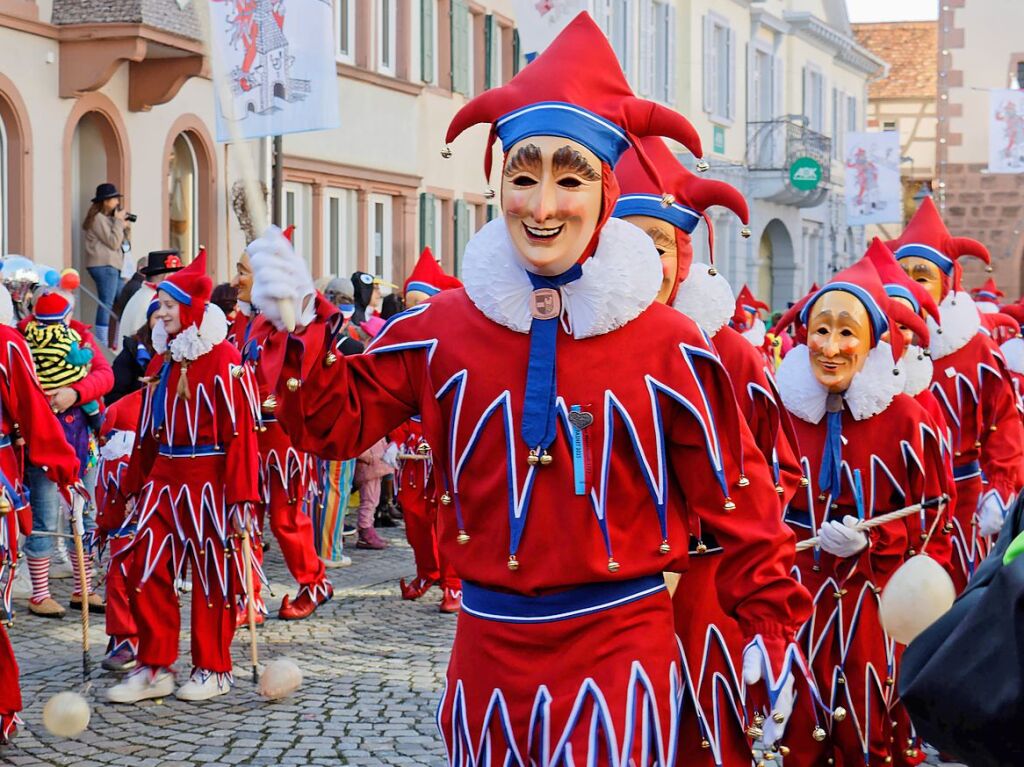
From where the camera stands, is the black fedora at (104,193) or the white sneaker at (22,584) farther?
the black fedora at (104,193)

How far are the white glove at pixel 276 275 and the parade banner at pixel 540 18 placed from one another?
9348 millimetres

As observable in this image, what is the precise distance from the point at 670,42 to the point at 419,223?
1164cm

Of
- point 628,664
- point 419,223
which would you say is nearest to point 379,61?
point 419,223

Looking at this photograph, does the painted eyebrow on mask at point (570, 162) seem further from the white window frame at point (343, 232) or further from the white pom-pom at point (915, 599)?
the white window frame at point (343, 232)

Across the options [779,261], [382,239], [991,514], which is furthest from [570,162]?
[779,261]

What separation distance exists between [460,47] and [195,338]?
1864 centimetres

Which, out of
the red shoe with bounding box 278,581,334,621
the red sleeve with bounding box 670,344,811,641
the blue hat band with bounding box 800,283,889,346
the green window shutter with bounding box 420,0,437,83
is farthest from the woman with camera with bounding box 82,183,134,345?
the red sleeve with bounding box 670,344,811,641

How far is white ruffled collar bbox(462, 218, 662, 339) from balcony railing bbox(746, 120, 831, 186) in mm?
35737

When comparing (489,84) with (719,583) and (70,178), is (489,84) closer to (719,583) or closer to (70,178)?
(70,178)

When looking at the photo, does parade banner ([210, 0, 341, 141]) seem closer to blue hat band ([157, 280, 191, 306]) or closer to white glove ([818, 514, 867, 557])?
blue hat band ([157, 280, 191, 306])

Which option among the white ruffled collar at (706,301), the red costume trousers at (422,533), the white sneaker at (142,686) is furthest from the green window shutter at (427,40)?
the white ruffled collar at (706,301)

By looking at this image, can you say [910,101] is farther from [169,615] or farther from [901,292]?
[169,615]

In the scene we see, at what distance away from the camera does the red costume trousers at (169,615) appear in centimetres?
805

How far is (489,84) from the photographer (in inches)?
1085
